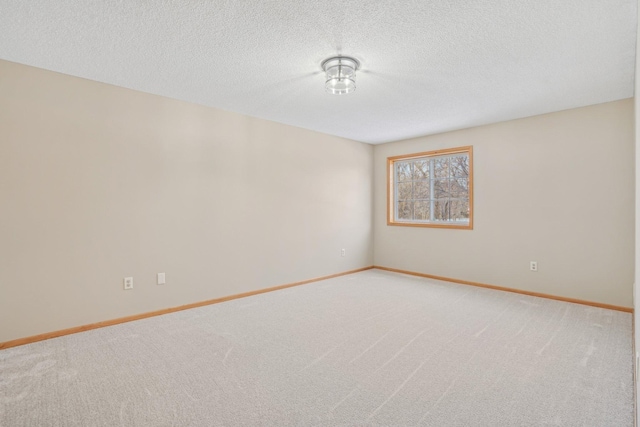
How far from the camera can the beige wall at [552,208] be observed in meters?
3.43

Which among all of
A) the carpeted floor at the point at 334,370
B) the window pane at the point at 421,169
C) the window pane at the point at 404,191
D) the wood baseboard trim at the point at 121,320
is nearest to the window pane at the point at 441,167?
the window pane at the point at 421,169

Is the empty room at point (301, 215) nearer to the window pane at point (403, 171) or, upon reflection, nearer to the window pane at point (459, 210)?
the window pane at point (459, 210)

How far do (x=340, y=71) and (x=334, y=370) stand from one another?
220 centimetres

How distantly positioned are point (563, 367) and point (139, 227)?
369 centimetres

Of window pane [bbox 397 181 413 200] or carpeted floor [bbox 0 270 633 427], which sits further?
window pane [bbox 397 181 413 200]

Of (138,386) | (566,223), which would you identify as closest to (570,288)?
(566,223)

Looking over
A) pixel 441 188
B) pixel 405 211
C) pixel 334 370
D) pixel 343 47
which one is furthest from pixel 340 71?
pixel 405 211

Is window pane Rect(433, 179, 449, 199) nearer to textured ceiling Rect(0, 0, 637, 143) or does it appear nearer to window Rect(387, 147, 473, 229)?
window Rect(387, 147, 473, 229)

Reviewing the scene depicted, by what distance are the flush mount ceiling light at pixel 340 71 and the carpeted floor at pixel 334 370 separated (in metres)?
2.10

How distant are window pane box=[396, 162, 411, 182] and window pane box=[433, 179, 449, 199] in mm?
518

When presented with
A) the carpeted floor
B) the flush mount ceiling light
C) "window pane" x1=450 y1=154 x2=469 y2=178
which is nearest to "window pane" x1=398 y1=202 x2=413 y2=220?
"window pane" x1=450 y1=154 x2=469 y2=178

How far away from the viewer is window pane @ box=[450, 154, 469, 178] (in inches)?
187

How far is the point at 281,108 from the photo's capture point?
3.77 metres

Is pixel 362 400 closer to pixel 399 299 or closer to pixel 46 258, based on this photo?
pixel 399 299
